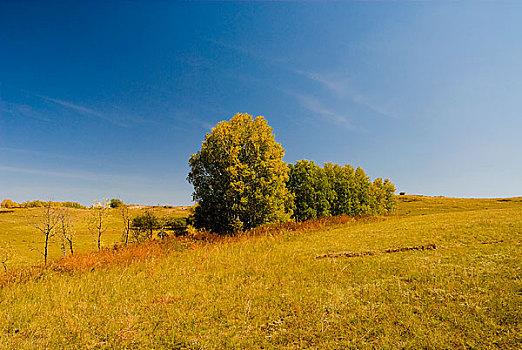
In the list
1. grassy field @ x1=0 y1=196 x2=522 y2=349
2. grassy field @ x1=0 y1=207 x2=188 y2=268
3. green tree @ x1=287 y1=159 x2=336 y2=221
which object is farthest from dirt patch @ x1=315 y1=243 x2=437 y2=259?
grassy field @ x1=0 y1=207 x2=188 y2=268

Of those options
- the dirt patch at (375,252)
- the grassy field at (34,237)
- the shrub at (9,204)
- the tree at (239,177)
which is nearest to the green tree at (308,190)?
the tree at (239,177)

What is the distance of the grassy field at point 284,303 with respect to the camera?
4.41m

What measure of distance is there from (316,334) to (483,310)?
11.3 feet

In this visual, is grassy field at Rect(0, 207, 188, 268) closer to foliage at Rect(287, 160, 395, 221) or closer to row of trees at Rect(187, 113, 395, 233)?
row of trees at Rect(187, 113, 395, 233)

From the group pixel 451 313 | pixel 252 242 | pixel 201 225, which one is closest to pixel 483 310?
pixel 451 313

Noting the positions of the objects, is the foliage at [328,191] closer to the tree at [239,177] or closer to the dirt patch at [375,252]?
the tree at [239,177]

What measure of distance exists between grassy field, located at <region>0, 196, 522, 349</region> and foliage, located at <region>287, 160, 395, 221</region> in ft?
86.5

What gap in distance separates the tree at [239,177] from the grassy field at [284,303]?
15376mm

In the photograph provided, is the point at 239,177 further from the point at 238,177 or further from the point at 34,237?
the point at 34,237

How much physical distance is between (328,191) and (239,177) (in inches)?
876

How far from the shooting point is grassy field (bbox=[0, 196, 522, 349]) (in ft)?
14.5

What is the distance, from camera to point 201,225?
1101 inches

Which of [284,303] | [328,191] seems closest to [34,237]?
[328,191]

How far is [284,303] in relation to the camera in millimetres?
5801
